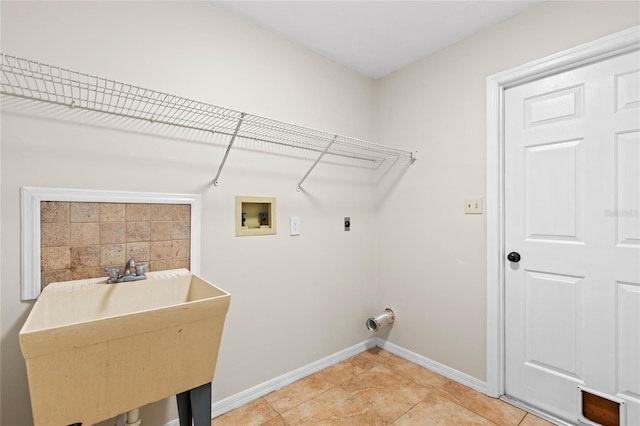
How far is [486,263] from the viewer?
1908 millimetres

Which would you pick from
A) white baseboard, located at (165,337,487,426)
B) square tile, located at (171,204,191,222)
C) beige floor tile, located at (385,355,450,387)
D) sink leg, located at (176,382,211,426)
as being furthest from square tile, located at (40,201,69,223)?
beige floor tile, located at (385,355,450,387)

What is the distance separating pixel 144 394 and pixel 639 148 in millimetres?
2298

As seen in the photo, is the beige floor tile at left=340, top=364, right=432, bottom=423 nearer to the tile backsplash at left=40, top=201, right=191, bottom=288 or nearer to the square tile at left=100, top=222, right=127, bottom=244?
the tile backsplash at left=40, top=201, right=191, bottom=288

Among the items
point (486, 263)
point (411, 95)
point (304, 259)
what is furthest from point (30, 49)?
point (486, 263)

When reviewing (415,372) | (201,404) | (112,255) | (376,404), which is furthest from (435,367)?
(112,255)

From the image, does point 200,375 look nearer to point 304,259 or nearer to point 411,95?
point 304,259

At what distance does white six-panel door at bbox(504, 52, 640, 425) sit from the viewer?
146cm

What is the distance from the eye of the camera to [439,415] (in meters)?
1.70

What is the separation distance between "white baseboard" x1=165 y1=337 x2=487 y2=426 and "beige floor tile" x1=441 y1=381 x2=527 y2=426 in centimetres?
6

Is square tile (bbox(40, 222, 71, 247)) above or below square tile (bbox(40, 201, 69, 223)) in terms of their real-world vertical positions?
below

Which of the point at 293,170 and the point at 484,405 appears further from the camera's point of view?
the point at 293,170

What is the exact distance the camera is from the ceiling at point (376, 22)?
171 cm

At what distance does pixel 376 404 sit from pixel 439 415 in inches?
13.7

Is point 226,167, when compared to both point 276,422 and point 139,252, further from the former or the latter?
point 276,422
